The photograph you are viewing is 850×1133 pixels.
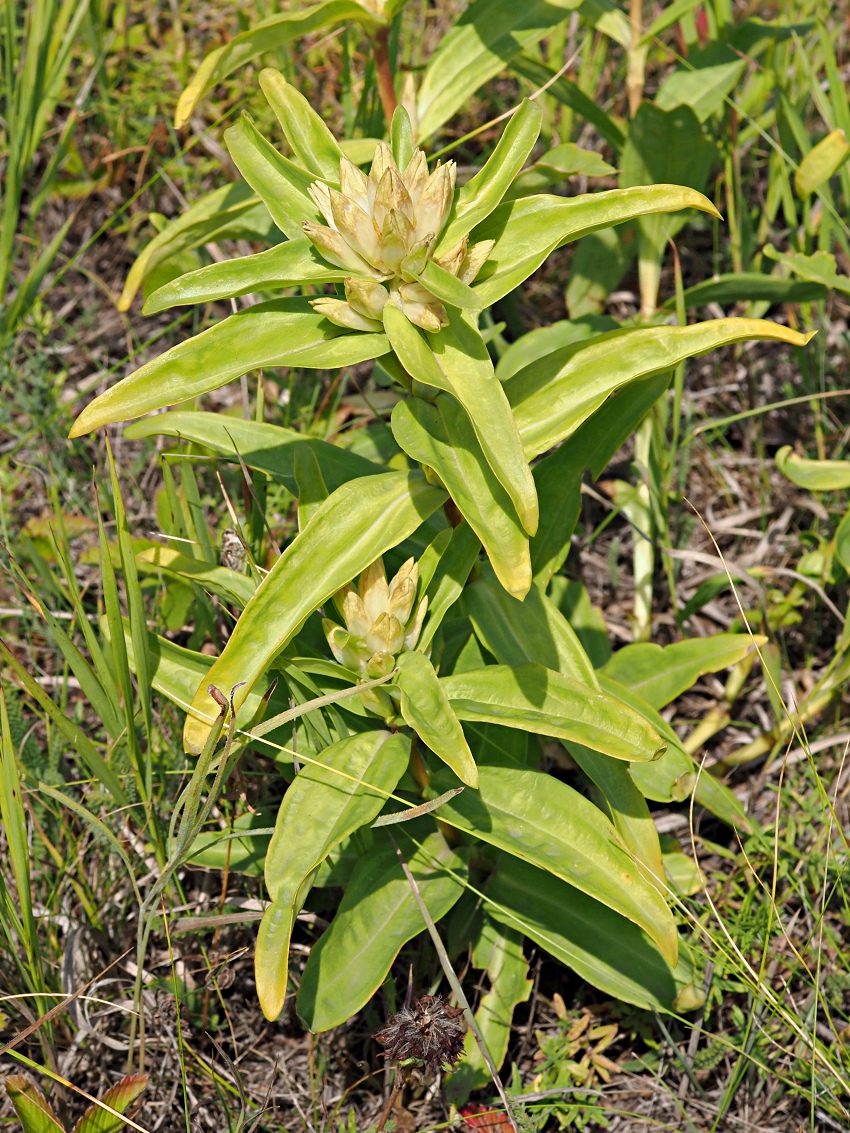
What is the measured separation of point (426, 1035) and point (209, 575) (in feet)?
2.83

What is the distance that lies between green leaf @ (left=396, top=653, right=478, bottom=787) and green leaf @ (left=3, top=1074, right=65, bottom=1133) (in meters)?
0.81

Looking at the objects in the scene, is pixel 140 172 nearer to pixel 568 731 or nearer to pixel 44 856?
pixel 44 856

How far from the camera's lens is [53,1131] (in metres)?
1.68

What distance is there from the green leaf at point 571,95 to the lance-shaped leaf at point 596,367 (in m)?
1.21

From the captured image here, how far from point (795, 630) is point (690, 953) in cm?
106

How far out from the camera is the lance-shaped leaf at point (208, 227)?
2.22 m

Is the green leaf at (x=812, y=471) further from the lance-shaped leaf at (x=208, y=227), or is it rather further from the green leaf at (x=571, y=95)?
the lance-shaped leaf at (x=208, y=227)

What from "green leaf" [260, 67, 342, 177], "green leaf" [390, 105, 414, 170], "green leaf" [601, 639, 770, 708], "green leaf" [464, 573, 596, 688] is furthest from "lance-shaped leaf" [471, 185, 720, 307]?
"green leaf" [601, 639, 770, 708]

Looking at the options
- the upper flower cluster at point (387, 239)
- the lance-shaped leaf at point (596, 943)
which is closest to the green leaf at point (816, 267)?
the upper flower cluster at point (387, 239)

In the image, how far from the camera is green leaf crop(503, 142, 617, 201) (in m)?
2.29

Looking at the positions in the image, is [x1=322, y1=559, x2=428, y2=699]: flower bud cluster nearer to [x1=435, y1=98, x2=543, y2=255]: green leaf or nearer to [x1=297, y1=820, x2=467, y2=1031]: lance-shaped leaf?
[x1=297, y1=820, x2=467, y2=1031]: lance-shaped leaf

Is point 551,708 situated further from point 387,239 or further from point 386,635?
point 387,239

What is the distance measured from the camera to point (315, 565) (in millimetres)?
1625

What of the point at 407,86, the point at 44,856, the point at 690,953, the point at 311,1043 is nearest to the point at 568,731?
the point at 690,953
